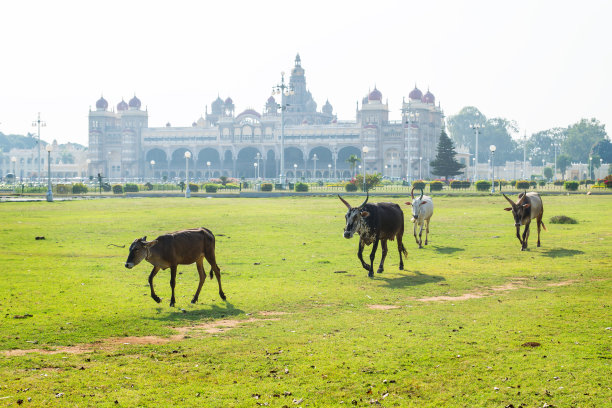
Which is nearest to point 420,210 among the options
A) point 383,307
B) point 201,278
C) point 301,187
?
point 383,307

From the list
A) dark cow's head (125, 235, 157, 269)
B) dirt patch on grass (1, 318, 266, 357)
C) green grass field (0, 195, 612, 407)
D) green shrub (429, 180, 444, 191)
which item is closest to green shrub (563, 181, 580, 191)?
green shrub (429, 180, 444, 191)

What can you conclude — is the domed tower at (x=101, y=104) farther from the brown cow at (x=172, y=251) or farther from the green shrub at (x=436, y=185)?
the brown cow at (x=172, y=251)

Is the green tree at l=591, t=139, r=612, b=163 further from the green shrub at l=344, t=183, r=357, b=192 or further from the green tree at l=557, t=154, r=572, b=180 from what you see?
the green shrub at l=344, t=183, r=357, b=192

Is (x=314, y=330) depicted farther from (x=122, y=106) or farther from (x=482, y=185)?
(x=122, y=106)

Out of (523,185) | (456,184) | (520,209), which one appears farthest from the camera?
(523,185)

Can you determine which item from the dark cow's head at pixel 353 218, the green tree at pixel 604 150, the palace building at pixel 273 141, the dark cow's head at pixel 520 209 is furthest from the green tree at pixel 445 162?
the dark cow's head at pixel 353 218

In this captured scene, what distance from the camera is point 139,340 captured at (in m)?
9.04

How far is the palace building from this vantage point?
12431 cm

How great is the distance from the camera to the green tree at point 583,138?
151m

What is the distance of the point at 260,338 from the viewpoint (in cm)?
913

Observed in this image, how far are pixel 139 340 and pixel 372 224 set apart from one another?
6.39 m

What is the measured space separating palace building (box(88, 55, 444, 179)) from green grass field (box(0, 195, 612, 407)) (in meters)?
103

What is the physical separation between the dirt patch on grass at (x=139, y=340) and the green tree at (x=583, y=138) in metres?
154

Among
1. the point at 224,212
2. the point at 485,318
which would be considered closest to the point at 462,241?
the point at 485,318
